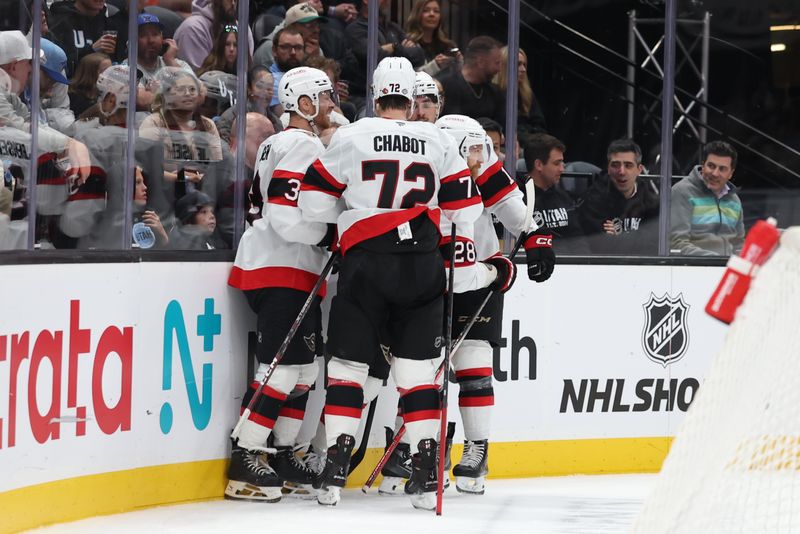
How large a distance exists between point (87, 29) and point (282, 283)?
107 cm

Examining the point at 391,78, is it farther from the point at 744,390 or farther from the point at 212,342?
the point at 744,390

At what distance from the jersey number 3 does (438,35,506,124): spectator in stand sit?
1.17 metres

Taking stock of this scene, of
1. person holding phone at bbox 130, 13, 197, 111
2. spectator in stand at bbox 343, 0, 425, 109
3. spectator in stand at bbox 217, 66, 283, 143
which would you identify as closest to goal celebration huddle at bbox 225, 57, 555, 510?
spectator in stand at bbox 217, 66, 283, 143

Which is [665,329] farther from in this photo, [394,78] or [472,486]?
[394,78]

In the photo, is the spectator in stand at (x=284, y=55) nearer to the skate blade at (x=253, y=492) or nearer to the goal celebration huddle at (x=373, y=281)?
the goal celebration huddle at (x=373, y=281)

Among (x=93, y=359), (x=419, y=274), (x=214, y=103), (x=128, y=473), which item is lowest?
(x=128, y=473)

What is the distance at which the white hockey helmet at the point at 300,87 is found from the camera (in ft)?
16.1

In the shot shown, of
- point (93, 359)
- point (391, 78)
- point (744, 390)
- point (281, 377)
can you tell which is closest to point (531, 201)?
point (391, 78)

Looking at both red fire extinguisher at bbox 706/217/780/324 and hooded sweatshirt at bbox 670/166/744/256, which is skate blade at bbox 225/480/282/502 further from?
red fire extinguisher at bbox 706/217/780/324

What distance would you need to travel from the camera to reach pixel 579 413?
577 cm

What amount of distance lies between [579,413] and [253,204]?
5.51 ft

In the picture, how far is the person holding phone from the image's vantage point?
4.72 metres

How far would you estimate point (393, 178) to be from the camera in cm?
460

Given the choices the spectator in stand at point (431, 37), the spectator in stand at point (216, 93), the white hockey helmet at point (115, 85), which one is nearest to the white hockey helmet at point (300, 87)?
the spectator in stand at point (216, 93)
